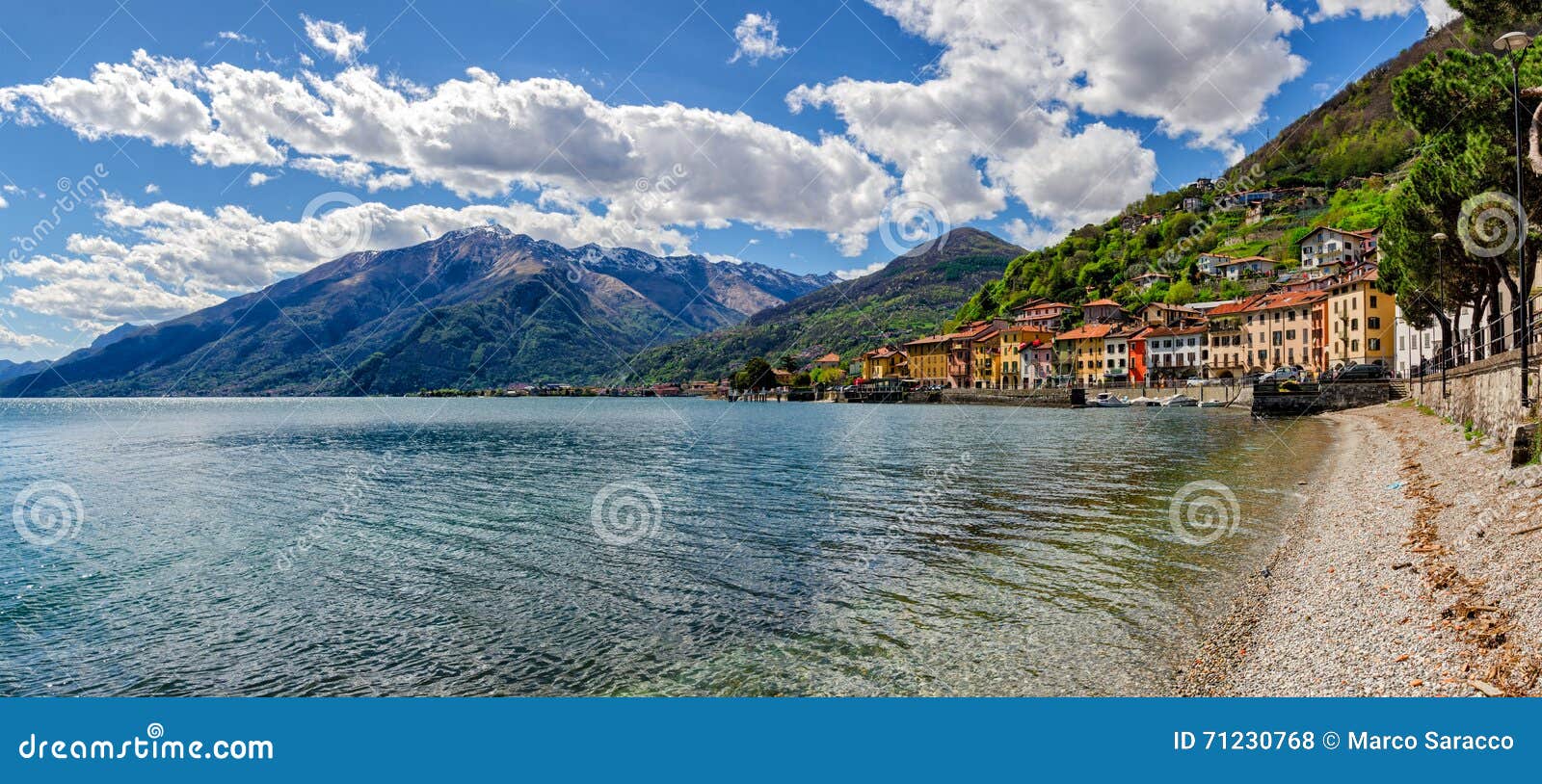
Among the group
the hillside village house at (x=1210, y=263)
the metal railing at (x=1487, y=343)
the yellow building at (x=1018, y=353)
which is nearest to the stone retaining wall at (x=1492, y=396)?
the metal railing at (x=1487, y=343)

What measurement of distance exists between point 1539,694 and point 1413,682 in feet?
3.93

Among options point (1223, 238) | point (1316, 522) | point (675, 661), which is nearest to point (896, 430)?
point (1316, 522)

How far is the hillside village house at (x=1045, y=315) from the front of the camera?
532 ft

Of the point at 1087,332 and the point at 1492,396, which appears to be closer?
the point at 1492,396

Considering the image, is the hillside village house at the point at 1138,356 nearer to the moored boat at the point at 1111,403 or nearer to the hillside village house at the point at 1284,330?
the hillside village house at the point at 1284,330

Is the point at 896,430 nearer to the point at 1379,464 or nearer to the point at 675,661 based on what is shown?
the point at 1379,464

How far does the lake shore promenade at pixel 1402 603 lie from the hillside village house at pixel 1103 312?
138483 millimetres

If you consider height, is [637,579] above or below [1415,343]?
below

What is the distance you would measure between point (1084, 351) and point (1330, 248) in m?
46.7

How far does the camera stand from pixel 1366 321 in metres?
90.3

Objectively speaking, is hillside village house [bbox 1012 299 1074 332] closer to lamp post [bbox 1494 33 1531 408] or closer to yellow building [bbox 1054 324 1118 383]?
yellow building [bbox 1054 324 1118 383]

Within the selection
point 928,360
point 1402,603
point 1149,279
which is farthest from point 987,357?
point 1402,603

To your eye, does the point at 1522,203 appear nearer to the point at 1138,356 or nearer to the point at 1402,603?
the point at 1402,603

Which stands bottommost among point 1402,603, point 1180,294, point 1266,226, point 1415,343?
point 1402,603
